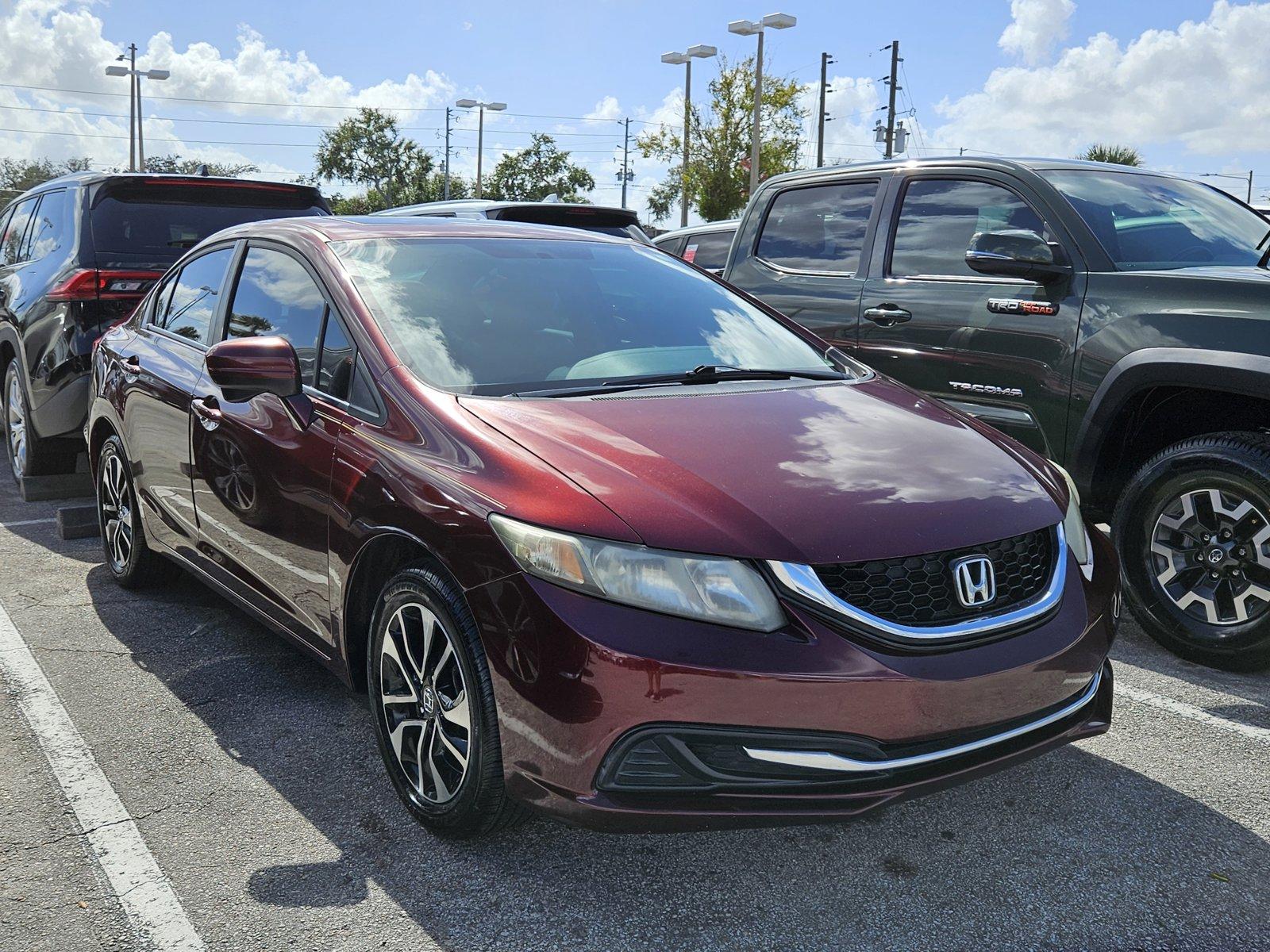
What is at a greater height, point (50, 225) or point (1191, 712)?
point (50, 225)

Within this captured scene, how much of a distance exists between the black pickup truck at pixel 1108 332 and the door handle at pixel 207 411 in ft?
9.74

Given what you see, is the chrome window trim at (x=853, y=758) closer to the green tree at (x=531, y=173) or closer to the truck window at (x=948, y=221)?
the truck window at (x=948, y=221)

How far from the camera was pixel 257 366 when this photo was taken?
11.0ft

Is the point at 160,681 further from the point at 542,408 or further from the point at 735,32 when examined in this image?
the point at 735,32

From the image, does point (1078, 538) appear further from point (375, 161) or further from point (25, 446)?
point (375, 161)

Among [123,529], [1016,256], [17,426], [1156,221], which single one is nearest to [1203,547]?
[1016,256]

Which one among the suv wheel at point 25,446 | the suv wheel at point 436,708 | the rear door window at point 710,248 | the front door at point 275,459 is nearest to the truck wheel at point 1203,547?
the suv wheel at point 436,708

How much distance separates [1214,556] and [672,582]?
267cm

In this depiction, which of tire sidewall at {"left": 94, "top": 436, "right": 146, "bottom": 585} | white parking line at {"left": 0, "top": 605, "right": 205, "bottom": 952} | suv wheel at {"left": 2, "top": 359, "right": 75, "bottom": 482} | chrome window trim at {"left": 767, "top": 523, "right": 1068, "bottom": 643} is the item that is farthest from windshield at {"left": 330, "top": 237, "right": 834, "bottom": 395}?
suv wheel at {"left": 2, "top": 359, "right": 75, "bottom": 482}

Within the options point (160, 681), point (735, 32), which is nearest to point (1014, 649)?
point (160, 681)

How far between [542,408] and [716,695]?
976 millimetres

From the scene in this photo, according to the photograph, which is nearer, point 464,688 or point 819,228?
point 464,688

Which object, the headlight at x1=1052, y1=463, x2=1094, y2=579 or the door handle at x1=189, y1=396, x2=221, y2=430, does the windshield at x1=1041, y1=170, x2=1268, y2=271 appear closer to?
the headlight at x1=1052, y1=463, x2=1094, y2=579

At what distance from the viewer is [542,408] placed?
3.02 meters
